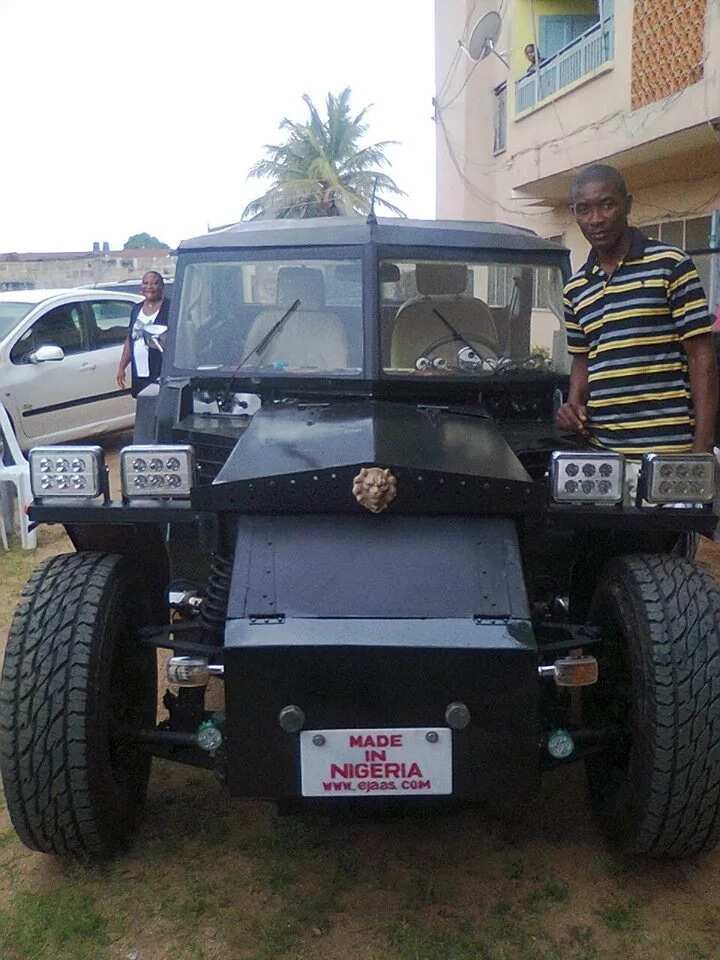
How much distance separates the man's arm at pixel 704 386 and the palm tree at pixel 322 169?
25026 millimetres

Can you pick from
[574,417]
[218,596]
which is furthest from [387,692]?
[574,417]

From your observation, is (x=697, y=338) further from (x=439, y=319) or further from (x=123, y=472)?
(x=123, y=472)

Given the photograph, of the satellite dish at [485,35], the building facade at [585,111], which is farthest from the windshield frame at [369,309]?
the satellite dish at [485,35]

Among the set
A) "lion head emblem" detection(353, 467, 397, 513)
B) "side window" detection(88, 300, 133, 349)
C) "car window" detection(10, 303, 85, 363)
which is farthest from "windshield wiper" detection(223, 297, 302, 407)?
"side window" detection(88, 300, 133, 349)

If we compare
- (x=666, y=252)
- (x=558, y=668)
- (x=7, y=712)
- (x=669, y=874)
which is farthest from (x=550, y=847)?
(x=666, y=252)

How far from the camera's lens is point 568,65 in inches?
486

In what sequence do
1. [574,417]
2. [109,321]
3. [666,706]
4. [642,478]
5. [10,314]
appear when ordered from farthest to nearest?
[109,321], [10,314], [574,417], [642,478], [666,706]

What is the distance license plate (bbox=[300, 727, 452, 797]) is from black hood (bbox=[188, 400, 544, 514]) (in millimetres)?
617

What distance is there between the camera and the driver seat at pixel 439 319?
3865 mm

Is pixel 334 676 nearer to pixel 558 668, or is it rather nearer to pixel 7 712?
pixel 558 668

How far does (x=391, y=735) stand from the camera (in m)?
2.51

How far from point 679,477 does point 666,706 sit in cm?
66

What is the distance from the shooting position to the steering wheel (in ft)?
12.8

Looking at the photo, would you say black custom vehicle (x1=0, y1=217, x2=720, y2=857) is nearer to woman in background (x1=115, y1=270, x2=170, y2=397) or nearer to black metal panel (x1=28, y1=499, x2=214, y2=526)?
black metal panel (x1=28, y1=499, x2=214, y2=526)
